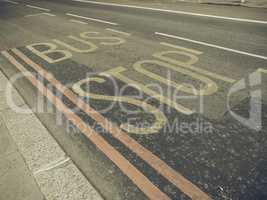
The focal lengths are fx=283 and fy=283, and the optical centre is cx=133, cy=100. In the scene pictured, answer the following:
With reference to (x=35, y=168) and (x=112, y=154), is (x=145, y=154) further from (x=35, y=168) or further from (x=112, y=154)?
(x=35, y=168)

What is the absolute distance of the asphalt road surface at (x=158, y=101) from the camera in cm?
368

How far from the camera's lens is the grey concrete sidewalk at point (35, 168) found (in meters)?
3.53

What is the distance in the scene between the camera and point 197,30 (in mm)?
10008

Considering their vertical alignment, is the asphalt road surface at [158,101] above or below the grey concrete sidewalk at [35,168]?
above

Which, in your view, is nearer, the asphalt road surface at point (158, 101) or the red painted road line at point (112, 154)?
the red painted road line at point (112, 154)

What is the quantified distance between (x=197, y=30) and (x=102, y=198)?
7.99 meters

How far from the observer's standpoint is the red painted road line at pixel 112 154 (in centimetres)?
348

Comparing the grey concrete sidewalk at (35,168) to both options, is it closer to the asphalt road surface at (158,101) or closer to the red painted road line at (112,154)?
the asphalt road surface at (158,101)

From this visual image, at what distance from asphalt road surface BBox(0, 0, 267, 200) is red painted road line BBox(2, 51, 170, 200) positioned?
13 mm

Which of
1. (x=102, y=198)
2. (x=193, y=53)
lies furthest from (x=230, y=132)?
(x=193, y=53)

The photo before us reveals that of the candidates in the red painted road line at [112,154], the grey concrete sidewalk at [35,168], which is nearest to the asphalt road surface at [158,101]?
the red painted road line at [112,154]

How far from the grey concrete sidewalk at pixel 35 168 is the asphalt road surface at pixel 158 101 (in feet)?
0.55

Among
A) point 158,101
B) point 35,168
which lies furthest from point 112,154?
point 158,101

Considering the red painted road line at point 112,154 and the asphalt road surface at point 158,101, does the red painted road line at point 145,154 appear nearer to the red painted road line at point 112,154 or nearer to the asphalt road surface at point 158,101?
the asphalt road surface at point 158,101
